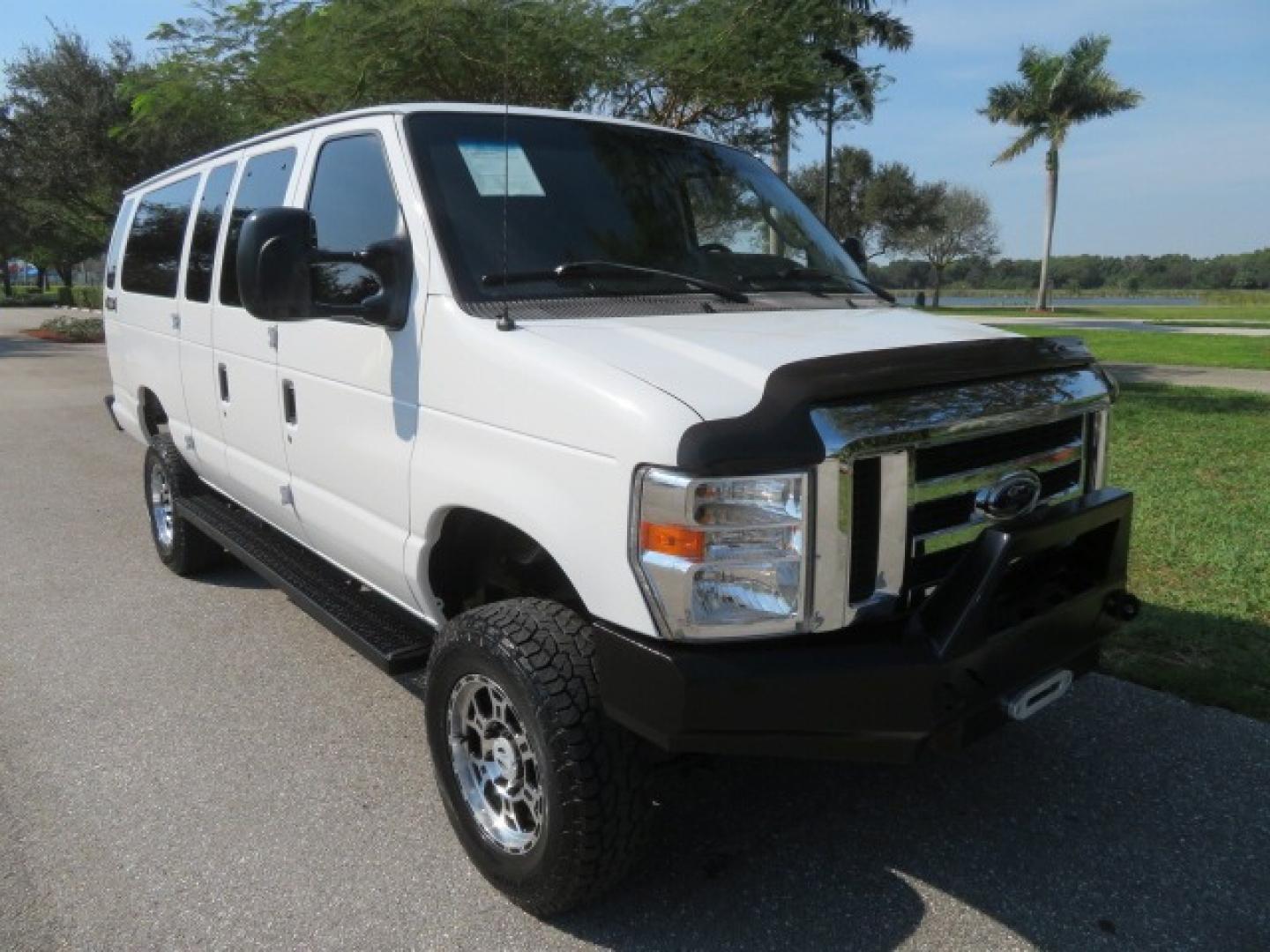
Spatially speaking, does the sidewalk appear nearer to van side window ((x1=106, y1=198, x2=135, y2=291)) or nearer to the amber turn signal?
van side window ((x1=106, y1=198, x2=135, y2=291))

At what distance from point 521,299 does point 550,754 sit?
1.29 metres

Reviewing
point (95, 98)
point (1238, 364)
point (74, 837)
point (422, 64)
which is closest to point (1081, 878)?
point (74, 837)

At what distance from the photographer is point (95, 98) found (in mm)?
22484

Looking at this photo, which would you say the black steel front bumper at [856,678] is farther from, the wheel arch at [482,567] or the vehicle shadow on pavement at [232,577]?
the vehicle shadow on pavement at [232,577]

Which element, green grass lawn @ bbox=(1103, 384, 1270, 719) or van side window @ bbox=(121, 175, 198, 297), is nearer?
green grass lawn @ bbox=(1103, 384, 1270, 719)

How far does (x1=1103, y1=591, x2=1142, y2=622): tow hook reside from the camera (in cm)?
297

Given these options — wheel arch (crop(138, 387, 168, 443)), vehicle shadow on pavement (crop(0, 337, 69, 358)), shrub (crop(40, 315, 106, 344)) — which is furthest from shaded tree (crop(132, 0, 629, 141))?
shrub (crop(40, 315, 106, 344))

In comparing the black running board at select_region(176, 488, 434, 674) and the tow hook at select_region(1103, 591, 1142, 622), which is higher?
the tow hook at select_region(1103, 591, 1142, 622)

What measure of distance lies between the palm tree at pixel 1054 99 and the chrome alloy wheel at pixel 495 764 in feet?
147

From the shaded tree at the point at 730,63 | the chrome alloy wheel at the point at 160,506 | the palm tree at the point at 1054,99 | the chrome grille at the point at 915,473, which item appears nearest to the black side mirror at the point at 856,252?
the chrome grille at the point at 915,473

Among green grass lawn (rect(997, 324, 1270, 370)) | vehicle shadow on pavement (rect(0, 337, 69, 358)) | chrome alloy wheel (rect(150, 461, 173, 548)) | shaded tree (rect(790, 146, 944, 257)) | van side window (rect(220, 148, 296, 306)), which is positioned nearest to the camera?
van side window (rect(220, 148, 296, 306))

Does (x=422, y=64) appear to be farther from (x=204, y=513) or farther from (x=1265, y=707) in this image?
(x=1265, y=707)

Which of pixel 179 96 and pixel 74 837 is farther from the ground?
pixel 179 96

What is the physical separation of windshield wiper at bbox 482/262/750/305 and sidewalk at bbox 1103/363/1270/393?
37.8ft
